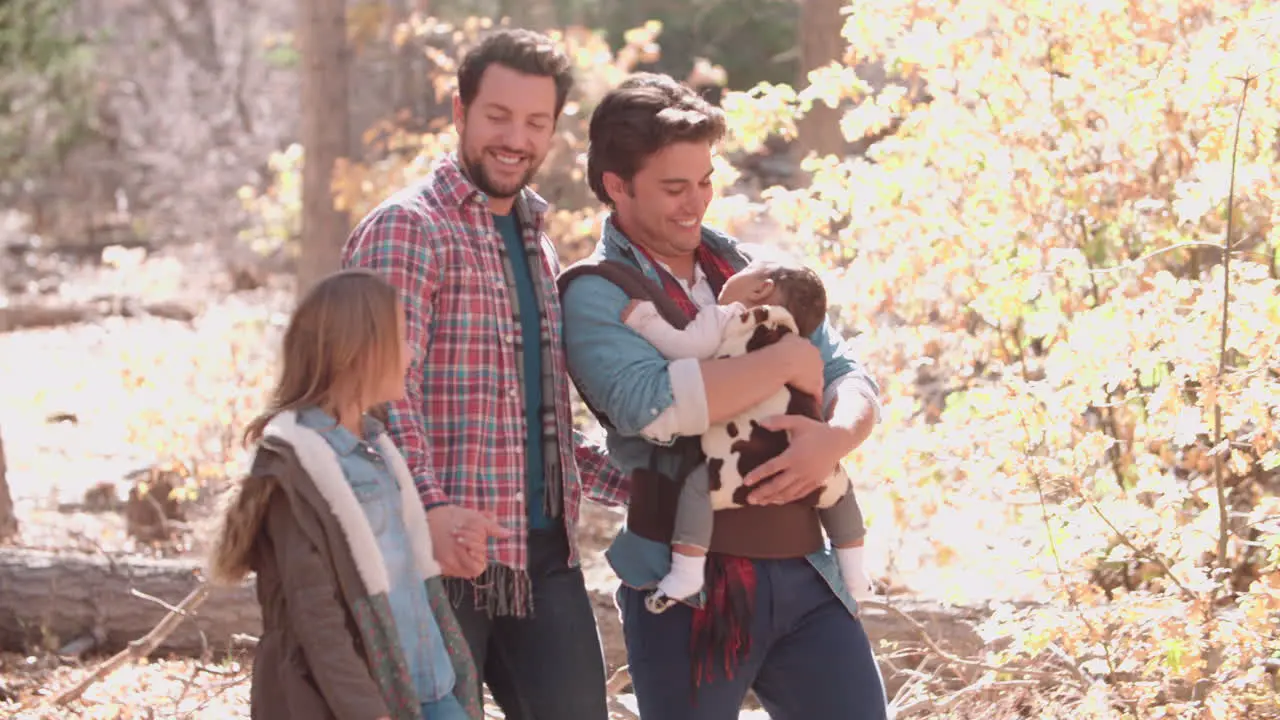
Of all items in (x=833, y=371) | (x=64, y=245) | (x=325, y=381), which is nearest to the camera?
(x=325, y=381)

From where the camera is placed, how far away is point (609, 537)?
30.3 ft

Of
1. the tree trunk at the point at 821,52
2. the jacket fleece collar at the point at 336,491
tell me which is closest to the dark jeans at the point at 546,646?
the jacket fleece collar at the point at 336,491

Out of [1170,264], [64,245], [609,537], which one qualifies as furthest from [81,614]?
[64,245]

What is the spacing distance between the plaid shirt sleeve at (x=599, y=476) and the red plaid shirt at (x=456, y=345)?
33 centimetres

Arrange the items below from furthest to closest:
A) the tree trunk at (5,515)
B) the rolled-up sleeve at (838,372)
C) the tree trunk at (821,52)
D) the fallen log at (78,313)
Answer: the fallen log at (78,313) < the tree trunk at (821,52) < the tree trunk at (5,515) < the rolled-up sleeve at (838,372)

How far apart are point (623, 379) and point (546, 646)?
0.61 m

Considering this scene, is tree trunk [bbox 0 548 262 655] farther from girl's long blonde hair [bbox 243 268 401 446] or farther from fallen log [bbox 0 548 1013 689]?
girl's long blonde hair [bbox 243 268 401 446]

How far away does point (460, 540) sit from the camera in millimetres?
2951

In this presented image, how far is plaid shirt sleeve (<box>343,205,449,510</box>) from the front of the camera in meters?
3.04

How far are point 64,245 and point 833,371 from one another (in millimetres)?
21381

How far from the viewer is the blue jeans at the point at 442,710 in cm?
293

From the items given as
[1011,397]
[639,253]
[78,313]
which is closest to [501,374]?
[639,253]

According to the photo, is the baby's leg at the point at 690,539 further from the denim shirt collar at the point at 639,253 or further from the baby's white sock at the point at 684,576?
the denim shirt collar at the point at 639,253

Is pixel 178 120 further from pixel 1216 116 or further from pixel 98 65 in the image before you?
pixel 1216 116
